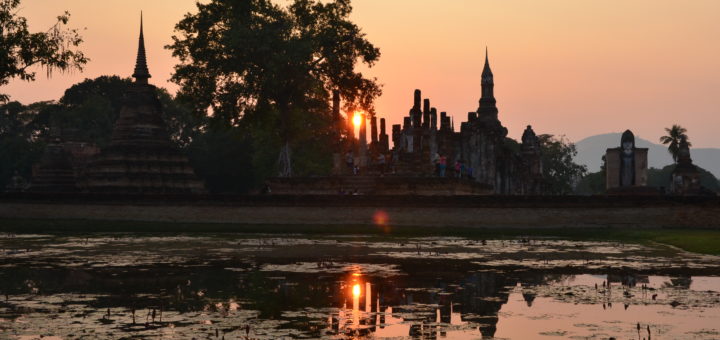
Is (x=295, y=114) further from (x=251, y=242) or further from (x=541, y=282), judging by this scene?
(x=541, y=282)

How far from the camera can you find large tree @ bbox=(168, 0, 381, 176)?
56.3 meters

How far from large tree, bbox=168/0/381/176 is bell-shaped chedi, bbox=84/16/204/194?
9.99 feet

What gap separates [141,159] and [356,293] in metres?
43.7

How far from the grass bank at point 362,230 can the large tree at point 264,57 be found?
16.7 m

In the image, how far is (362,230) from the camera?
125 ft

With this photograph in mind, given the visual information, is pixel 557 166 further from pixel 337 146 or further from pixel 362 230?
pixel 362 230

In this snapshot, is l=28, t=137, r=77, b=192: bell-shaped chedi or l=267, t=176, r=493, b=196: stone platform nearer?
l=267, t=176, r=493, b=196: stone platform

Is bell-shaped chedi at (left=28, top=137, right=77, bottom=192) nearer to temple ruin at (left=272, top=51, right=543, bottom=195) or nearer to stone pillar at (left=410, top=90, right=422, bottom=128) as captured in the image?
temple ruin at (left=272, top=51, right=543, bottom=195)

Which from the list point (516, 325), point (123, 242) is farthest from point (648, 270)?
point (123, 242)

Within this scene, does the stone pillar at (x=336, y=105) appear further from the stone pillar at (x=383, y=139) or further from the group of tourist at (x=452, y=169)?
the stone pillar at (x=383, y=139)

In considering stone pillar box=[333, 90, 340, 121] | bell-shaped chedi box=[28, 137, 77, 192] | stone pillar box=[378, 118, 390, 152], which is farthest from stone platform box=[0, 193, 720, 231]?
stone pillar box=[378, 118, 390, 152]

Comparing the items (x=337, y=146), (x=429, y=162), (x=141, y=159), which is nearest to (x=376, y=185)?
(x=429, y=162)

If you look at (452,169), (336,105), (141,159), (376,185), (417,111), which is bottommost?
(376,185)

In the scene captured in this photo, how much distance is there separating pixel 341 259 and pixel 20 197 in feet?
88.8
